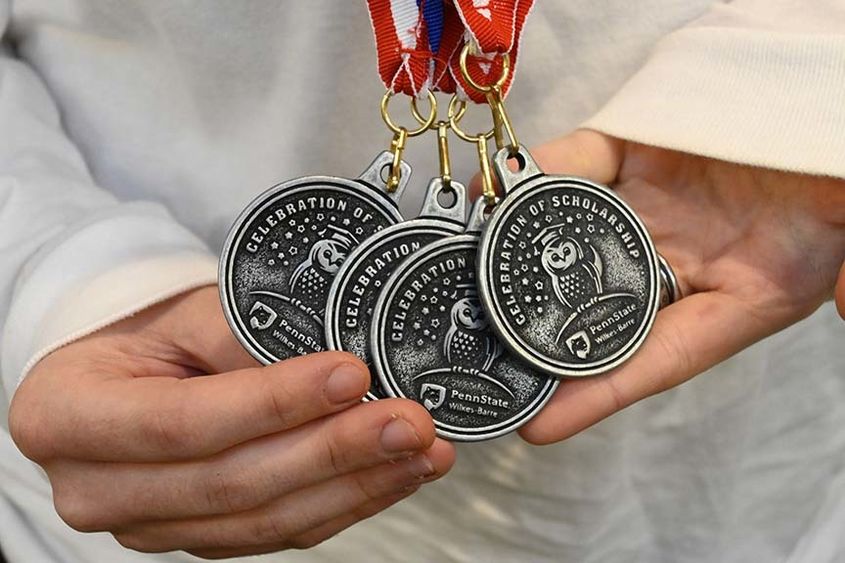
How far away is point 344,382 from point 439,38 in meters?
0.42

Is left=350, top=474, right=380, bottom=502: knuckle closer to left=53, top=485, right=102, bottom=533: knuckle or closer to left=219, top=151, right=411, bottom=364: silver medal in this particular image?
left=219, top=151, right=411, bottom=364: silver medal

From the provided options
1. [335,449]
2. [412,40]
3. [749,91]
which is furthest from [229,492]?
[749,91]

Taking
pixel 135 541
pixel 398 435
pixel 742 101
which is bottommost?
pixel 135 541

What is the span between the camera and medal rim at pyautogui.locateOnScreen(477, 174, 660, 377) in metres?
0.84

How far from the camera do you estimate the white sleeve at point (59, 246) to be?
0.89 meters

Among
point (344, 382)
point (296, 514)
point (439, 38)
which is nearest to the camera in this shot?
point (344, 382)

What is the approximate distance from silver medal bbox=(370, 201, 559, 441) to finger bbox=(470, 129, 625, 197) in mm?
140

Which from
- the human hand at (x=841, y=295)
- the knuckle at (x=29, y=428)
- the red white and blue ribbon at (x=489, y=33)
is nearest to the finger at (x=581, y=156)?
the red white and blue ribbon at (x=489, y=33)

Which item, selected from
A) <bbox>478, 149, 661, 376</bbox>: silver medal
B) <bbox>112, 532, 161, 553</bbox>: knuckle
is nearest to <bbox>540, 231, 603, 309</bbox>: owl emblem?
<bbox>478, 149, 661, 376</bbox>: silver medal

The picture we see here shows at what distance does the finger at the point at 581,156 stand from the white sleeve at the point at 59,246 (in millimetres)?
378

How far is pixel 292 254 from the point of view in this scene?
2.94 feet

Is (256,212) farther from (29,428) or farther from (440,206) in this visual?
(29,428)

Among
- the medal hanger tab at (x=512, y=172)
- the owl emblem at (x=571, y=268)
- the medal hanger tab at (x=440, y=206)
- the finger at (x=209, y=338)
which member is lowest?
the finger at (x=209, y=338)

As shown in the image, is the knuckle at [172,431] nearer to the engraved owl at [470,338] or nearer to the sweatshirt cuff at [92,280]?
the sweatshirt cuff at [92,280]
